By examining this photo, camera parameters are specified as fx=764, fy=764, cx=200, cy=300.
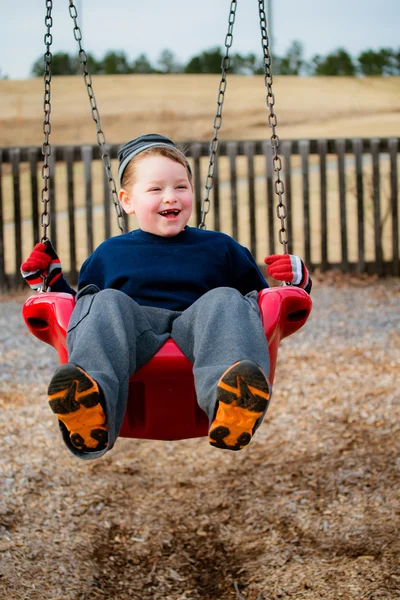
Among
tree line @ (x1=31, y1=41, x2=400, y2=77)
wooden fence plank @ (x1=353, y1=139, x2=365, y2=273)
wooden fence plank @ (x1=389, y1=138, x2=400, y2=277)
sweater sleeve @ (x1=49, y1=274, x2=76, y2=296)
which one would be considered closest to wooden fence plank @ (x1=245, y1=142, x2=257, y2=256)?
wooden fence plank @ (x1=353, y1=139, x2=365, y2=273)

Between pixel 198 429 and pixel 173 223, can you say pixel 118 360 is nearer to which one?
pixel 198 429

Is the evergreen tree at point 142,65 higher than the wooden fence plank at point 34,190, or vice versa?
the evergreen tree at point 142,65

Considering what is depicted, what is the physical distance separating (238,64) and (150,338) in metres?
44.5

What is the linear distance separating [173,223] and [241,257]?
28 centimetres

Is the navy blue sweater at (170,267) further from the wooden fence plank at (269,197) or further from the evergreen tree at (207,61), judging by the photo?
the evergreen tree at (207,61)

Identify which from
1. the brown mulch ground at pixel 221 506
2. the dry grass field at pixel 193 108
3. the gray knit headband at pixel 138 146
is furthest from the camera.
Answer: the dry grass field at pixel 193 108

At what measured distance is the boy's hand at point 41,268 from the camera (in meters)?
2.40

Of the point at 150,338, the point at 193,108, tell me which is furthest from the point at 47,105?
the point at 193,108

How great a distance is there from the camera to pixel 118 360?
6.32 feet

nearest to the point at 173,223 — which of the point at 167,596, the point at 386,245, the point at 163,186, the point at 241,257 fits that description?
the point at 163,186

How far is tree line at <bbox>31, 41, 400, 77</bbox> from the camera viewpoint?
4181 cm

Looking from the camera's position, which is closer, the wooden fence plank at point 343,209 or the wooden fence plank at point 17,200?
the wooden fence plank at point 17,200

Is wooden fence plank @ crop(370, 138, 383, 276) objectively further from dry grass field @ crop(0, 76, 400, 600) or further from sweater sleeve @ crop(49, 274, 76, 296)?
sweater sleeve @ crop(49, 274, 76, 296)

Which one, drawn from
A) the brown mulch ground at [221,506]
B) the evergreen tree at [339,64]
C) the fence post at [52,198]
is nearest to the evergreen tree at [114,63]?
the evergreen tree at [339,64]
